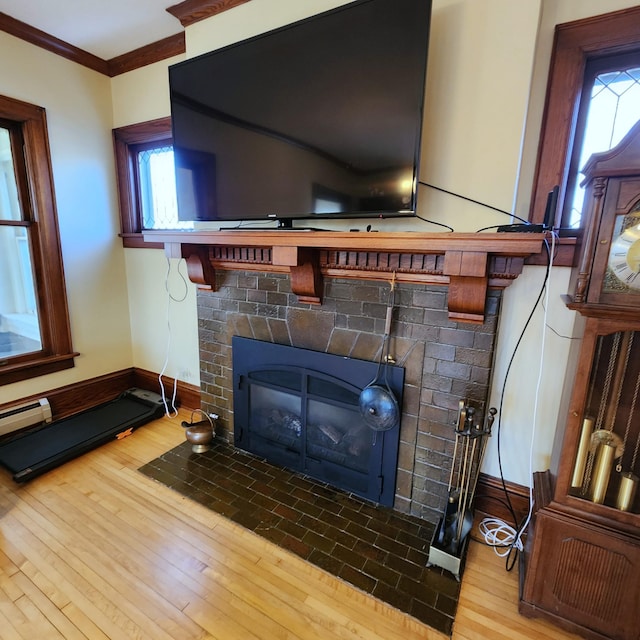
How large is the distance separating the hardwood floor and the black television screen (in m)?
1.56

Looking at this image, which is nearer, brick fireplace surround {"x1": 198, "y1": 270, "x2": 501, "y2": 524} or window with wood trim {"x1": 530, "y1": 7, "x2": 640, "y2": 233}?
window with wood trim {"x1": 530, "y1": 7, "x2": 640, "y2": 233}

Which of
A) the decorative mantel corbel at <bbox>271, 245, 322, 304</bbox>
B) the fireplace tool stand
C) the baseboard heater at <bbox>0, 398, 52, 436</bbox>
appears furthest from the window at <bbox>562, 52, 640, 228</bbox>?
the baseboard heater at <bbox>0, 398, 52, 436</bbox>

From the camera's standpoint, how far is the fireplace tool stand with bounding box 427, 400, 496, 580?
1457mm

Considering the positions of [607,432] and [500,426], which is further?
[500,426]

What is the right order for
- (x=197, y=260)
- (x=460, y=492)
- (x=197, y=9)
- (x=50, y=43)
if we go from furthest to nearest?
(x=50, y=43) < (x=197, y=260) < (x=197, y=9) < (x=460, y=492)

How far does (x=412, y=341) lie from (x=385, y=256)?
1.37ft

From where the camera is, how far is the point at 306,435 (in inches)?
80.1

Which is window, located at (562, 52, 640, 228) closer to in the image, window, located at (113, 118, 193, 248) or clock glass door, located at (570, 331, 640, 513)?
clock glass door, located at (570, 331, 640, 513)

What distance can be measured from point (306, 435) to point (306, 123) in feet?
5.30

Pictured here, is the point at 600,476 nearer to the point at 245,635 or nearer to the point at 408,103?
the point at 245,635

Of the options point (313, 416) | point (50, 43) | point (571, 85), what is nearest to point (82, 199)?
point (50, 43)

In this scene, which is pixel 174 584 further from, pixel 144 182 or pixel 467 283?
pixel 144 182

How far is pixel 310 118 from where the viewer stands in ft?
5.10

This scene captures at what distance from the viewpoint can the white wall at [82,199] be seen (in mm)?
2293
